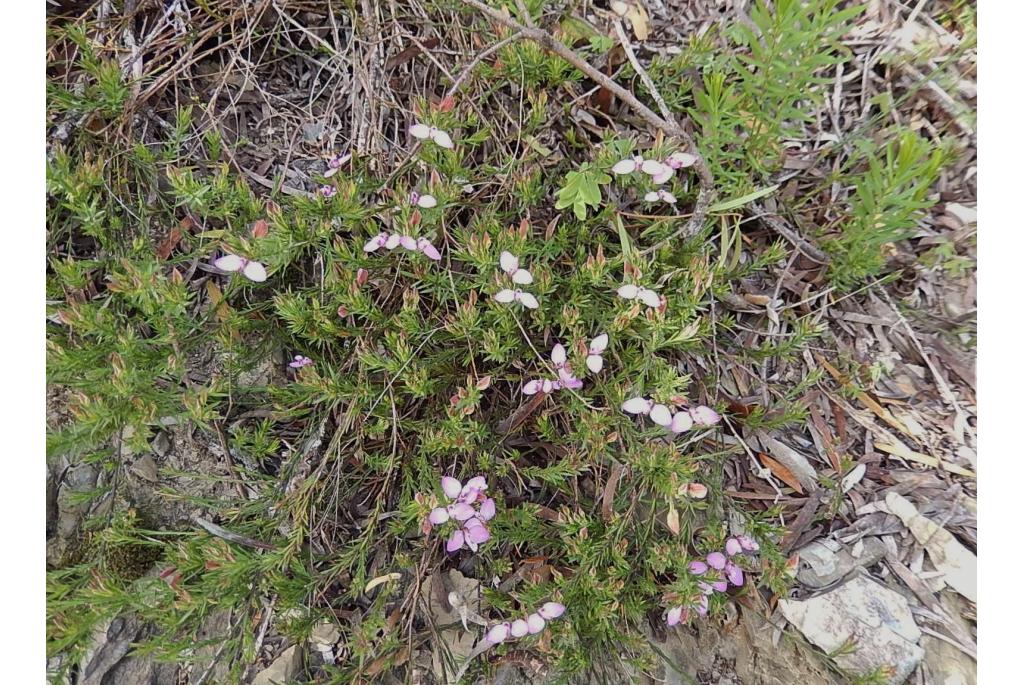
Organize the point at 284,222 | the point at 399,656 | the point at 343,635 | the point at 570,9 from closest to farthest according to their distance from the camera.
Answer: the point at 284,222 → the point at 399,656 → the point at 343,635 → the point at 570,9

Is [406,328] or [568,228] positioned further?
[568,228]

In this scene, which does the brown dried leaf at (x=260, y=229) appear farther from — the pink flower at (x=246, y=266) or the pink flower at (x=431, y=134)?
the pink flower at (x=431, y=134)

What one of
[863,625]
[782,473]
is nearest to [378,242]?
[782,473]

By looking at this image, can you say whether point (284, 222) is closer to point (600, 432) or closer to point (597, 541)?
point (600, 432)

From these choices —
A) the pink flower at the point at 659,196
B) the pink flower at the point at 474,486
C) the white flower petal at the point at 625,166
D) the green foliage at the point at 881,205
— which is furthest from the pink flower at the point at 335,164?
the green foliage at the point at 881,205

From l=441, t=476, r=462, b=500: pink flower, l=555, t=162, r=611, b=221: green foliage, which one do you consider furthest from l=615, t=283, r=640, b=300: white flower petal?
l=441, t=476, r=462, b=500: pink flower

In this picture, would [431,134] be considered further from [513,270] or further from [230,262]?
[230,262]

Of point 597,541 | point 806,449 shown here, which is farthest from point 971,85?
point 597,541

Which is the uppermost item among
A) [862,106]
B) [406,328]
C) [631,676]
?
[862,106]
